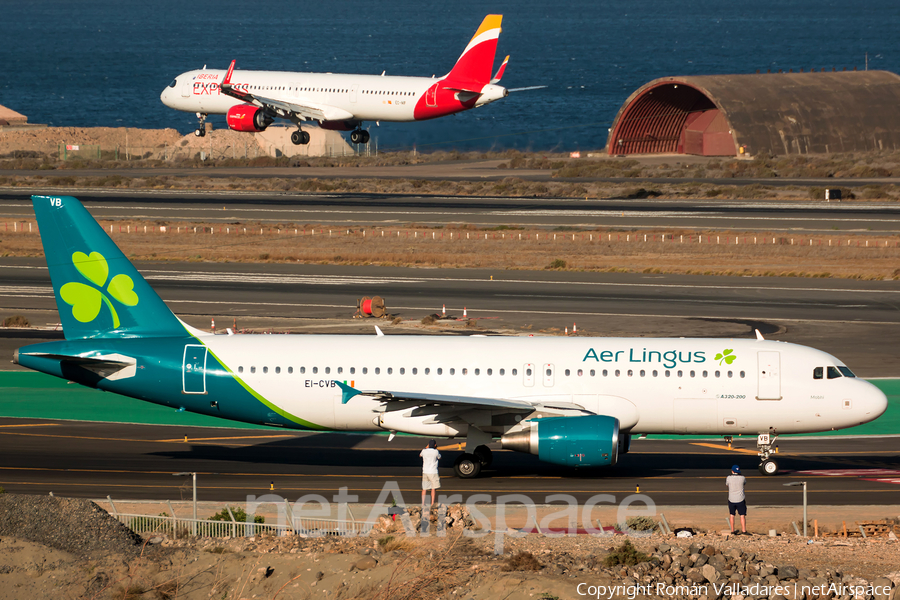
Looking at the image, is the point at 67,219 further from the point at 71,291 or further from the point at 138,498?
the point at 138,498

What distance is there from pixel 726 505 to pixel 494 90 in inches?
2954

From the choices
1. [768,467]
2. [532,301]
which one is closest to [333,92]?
[532,301]

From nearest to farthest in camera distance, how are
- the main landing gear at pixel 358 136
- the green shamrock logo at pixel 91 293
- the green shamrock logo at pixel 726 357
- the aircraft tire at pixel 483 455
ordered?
1. the green shamrock logo at pixel 726 357
2. the aircraft tire at pixel 483 455
3. the green shamrock logo at pixel 91 293
4. the main landing gear at pixel 358 136

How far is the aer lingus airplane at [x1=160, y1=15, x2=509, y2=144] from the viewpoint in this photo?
333 feet

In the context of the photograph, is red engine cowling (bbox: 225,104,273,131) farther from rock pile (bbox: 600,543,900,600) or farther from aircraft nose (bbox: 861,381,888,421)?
rock pile (bbox: 600,543,900,600)

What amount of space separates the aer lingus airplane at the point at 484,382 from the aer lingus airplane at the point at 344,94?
69834mm

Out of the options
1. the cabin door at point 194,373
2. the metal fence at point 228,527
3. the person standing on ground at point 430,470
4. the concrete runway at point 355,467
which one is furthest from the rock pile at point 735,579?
the cabin door at point 194,373

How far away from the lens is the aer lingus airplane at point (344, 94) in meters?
102

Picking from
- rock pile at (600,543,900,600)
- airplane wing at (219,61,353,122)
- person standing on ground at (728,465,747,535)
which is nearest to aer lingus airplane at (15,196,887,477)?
person standing on ground at (728,465,747,535)

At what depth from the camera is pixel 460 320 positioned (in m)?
56.8

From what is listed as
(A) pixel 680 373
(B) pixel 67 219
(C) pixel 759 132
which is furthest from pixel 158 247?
(C) pixel 759 132

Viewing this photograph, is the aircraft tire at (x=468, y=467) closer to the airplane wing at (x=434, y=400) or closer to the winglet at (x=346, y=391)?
the airplane wing at (x=434, y=400)

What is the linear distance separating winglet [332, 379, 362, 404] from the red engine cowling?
7626 centimetres

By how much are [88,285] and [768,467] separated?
21.0m
